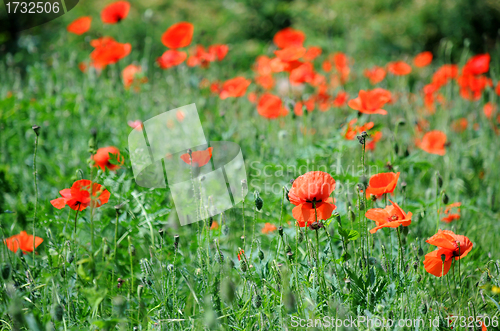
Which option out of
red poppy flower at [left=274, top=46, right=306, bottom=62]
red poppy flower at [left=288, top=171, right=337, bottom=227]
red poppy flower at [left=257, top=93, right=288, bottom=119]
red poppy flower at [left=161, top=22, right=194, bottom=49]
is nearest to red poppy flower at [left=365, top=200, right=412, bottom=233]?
red poppy flower at [left=288, top=171, right=337, bottom=227]

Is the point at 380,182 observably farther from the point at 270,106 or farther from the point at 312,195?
the point at 270,106

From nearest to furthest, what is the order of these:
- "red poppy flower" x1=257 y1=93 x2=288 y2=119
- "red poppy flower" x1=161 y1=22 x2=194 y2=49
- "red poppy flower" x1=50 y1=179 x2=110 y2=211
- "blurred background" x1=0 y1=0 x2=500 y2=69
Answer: "red poppy flower" x1=50 y1=179 x2=110 y2=211, "red poppy flower" x1=257 y1=93 x2=288 y2=119, "red poppy flower" x1=161 y1=22 x2=194 y2=49, "blurred background" x1=0 y1=0 x2=500 y2=69

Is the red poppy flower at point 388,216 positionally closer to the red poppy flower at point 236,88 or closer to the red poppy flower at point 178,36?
the red poppy flower at point 236,88

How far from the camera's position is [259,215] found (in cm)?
213

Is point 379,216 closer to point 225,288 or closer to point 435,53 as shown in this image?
point 225,288

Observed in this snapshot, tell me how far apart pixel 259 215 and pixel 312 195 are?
0.88m

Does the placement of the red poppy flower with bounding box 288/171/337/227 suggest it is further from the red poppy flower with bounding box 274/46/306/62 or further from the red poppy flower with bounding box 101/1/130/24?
the red poppy flower with bounding box 101/1/130/24

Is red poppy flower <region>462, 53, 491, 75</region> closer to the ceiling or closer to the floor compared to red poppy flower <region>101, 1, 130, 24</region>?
closer to the floor

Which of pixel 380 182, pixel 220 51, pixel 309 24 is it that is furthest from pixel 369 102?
pixel 309 24

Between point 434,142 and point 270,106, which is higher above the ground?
point 270,106

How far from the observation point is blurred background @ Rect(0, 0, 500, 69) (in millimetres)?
5754

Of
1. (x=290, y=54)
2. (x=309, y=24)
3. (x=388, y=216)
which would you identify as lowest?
(x=309, y=24)

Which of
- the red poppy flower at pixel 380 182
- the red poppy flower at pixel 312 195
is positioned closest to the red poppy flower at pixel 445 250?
the red poppy flower at pixel 380 182

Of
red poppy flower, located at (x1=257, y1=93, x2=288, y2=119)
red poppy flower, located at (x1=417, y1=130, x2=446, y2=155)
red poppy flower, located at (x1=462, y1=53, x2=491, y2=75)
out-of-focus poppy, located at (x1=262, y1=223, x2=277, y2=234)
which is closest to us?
out-of-focus poppy, located at (x1=262, y1=223, x2=277, y2=234)
